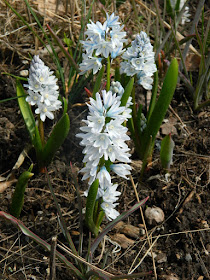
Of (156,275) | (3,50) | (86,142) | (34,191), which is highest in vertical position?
(86,142)

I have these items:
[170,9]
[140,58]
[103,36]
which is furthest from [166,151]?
[170,9]

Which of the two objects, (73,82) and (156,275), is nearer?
(156,275)

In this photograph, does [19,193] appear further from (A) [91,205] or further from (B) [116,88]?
(B) [116,88]

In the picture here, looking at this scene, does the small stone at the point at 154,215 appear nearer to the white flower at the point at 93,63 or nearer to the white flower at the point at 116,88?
the white flower at the point at 116,88


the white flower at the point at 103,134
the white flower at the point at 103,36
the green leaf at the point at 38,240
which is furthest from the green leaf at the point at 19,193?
the white flower at the point at 103,36

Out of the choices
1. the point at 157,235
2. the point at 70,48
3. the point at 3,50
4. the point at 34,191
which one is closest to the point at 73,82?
the point at 70,48

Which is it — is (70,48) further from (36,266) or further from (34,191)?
(36,266)

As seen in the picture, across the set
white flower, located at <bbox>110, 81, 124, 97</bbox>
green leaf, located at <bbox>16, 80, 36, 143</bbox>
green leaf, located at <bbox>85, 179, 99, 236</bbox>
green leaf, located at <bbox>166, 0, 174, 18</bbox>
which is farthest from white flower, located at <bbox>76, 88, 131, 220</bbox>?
green leaf, located at <bbox>166, 0, 174, 18</bbox>
